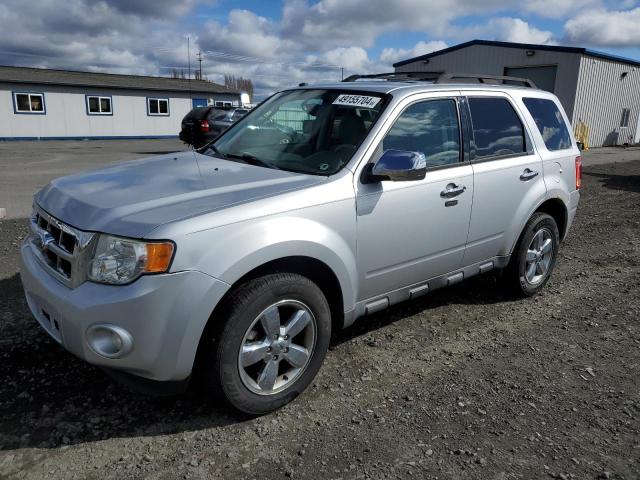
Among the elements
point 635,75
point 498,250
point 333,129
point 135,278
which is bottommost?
point 498,250

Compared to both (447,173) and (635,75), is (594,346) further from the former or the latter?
(635,75)

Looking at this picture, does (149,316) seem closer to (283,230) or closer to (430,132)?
(283,230)

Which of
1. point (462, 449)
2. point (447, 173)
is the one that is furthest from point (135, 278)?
point (447, 173)

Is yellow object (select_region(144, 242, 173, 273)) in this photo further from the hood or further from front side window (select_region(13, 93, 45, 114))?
front side window (select_region(13, 93, 45, 114))

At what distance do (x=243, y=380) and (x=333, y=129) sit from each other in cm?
179

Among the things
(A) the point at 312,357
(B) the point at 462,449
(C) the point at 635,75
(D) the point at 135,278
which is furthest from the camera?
(C) the point at 635,75

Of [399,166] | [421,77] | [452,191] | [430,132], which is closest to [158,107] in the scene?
[421,77]

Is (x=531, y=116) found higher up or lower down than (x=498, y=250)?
higher up

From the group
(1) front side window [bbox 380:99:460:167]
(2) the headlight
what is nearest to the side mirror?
(1) front side window [bbox 380:99:460:167]

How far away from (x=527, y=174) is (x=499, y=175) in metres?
0.44

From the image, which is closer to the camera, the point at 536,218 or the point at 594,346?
the point at 594,346

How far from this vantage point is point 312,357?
10.2 feet

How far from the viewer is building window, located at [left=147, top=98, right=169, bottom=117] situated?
33281mm

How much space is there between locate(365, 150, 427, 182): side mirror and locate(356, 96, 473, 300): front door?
16 centimetres
